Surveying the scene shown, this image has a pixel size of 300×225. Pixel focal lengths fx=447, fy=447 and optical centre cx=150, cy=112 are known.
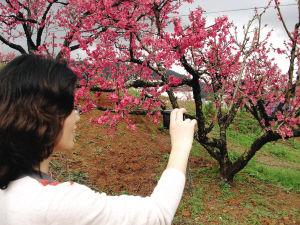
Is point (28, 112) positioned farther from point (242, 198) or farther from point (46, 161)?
point (242, 198)

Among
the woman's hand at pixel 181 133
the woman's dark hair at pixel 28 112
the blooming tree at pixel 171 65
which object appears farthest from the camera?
the blooming tree at pixel 171 65

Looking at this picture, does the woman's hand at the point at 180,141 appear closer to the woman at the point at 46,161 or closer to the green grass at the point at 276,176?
the woman at the point at 46,161

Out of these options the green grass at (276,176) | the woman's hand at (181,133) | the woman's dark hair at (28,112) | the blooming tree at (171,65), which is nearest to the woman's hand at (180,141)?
the woman's hand at (181,133)

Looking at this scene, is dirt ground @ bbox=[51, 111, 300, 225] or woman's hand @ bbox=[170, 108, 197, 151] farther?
dirt ground @ bbox=[51, 111, 300, 225]

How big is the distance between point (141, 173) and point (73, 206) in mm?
8232

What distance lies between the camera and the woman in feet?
4.88

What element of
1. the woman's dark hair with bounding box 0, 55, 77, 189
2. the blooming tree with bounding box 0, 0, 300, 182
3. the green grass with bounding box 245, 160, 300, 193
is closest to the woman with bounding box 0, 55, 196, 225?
the woman's dark hair with bounding box 0, 55, 77, 189

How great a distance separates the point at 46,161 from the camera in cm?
175

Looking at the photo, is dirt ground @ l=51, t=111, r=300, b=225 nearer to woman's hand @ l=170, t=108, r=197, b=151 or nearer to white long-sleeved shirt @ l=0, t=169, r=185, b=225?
woman's hand @ l=170, t=108, r=197, b=151

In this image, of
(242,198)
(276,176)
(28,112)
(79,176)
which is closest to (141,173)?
(79,176)

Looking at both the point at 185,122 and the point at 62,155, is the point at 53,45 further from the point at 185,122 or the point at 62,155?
the point at 185,122

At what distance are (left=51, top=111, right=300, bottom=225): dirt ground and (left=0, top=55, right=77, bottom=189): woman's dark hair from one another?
613 cm

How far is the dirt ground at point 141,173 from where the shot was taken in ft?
26.7

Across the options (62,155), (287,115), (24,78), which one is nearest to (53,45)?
(62,155)
